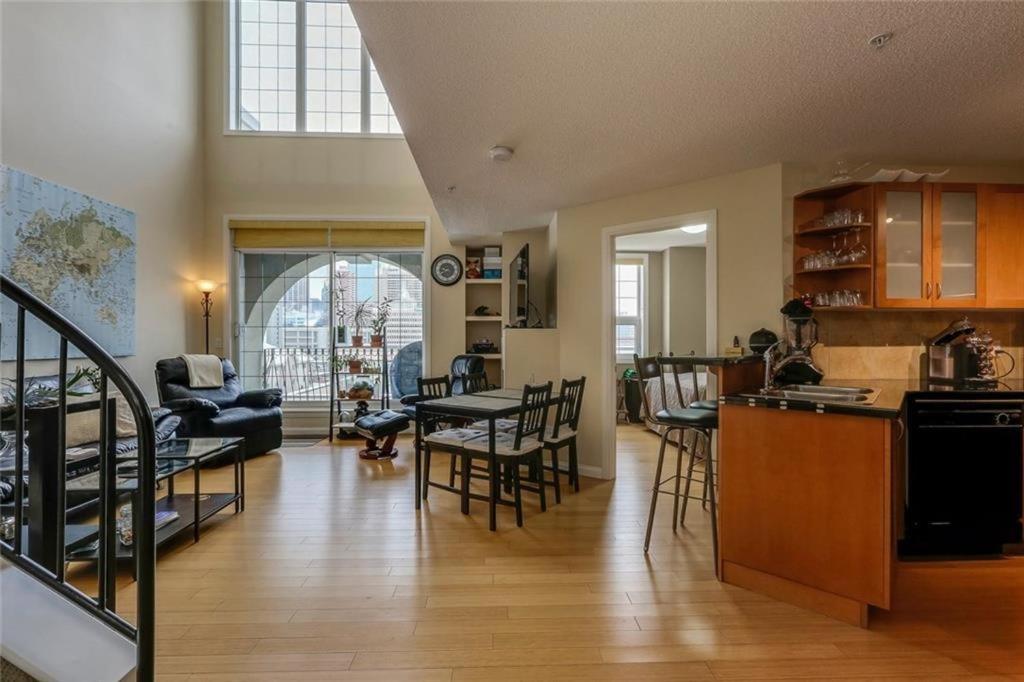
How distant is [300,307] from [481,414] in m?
4.09

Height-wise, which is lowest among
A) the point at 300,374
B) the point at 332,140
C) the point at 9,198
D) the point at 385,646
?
the point at 385,646

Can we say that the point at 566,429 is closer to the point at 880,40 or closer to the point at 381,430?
the point at 381,430

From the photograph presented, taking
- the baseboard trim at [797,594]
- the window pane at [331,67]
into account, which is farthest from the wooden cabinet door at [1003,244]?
the window pane at [331,67]

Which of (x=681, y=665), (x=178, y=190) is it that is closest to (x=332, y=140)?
(x=178, y=190)

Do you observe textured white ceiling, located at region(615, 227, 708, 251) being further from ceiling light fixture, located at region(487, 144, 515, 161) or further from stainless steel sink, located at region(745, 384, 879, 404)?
stainless steel sink, located at region(745, 384, 879, 404)

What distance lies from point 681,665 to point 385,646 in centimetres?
110

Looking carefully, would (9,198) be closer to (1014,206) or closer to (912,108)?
(912,108)

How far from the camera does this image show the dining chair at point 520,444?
289 cm

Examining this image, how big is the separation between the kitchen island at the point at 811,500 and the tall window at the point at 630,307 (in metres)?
4.48

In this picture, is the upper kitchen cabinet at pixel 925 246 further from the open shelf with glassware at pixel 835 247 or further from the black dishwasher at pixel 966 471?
the black dishwasher at pixel 966 471

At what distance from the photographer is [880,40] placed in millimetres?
1682

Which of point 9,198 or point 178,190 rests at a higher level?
point 178,190

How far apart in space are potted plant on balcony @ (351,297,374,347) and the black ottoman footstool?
5.72 ft

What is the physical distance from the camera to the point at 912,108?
2.23 m
